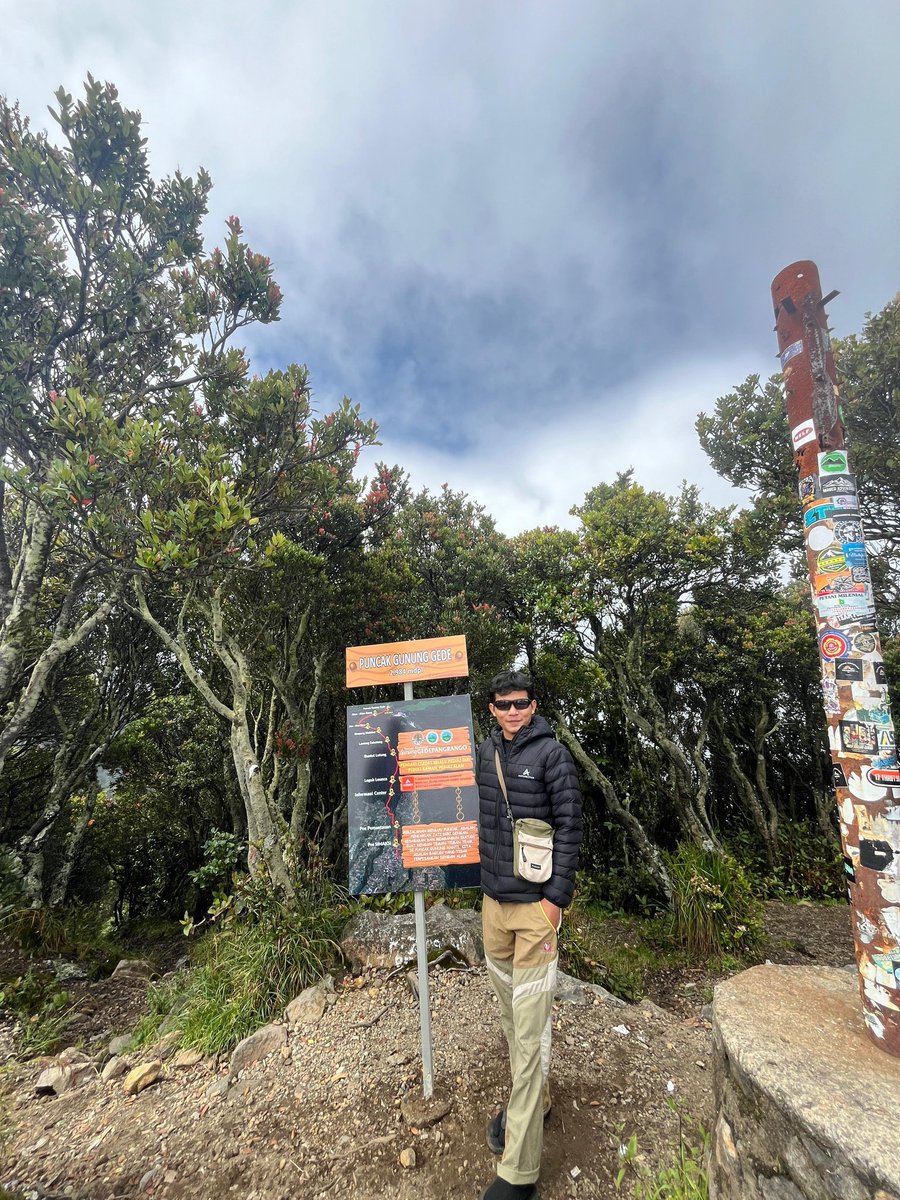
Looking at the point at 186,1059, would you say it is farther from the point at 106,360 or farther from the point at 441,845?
the point at 106,360

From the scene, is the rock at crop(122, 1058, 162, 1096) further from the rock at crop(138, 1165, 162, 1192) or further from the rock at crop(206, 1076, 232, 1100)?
the rock at crop(138, 1165, 162, 1192)

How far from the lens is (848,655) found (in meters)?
2.53

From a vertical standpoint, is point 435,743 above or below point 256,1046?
above

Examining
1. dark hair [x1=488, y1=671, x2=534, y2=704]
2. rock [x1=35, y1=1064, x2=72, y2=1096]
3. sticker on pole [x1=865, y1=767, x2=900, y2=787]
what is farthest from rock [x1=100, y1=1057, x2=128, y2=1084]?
sticker on pole [x1=865, y1=767, x2=900, y2=787]

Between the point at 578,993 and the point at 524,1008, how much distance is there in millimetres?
2239

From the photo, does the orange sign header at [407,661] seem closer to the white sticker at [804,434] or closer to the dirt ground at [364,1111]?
the white sticker at [804,434]

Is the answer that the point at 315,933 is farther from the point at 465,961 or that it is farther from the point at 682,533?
the point at 682,533

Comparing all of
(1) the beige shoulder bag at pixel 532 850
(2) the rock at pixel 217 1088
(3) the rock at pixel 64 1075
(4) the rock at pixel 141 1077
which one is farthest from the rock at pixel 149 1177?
(1) the beige shoulder bag at pixel 532 850

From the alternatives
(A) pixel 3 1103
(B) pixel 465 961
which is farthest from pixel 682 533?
(A) pixel 3 1103

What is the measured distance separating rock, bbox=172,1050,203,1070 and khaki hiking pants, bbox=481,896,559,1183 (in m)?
2.75

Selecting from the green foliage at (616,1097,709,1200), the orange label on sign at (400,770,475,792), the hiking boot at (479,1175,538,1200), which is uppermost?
the orange label on sign at (400,770,475,792)

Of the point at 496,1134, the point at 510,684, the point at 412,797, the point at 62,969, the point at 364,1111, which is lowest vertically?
the point at 62,969

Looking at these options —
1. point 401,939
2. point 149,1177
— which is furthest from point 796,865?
point 149,1177

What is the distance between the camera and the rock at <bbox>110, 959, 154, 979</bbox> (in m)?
6.45
